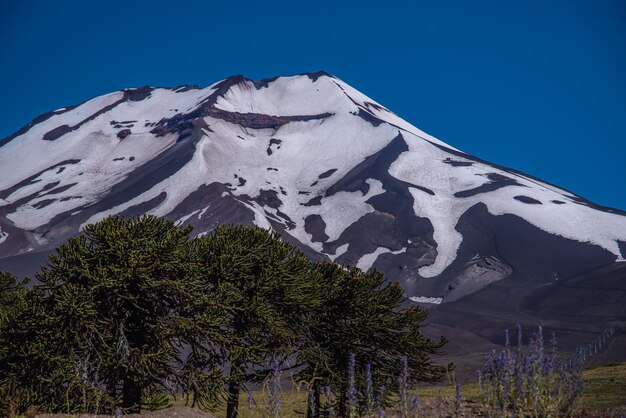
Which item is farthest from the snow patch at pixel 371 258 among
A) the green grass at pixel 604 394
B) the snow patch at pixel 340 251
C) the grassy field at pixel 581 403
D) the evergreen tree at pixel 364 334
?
the evergreen tree at pixel 364 334

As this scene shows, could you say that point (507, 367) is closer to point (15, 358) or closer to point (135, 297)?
point (135, 297)

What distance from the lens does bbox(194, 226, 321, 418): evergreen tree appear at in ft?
82.3

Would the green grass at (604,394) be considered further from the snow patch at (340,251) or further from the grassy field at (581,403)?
the snow patch at (340,251)

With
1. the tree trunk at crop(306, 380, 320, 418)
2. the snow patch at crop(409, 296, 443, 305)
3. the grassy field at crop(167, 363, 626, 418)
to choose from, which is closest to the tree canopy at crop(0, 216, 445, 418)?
the grassy field at crop(167, 363, 626, 418)

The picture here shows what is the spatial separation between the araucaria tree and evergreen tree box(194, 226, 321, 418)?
1.41 meters

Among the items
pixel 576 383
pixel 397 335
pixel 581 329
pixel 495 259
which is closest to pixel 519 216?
pixel 495 259

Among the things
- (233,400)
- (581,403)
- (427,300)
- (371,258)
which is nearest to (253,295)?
(233,400)

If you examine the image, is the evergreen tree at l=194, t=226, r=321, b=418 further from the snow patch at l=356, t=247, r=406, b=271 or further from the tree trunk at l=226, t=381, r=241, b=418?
the snow patch at l=356, t=247, r=406, b=271

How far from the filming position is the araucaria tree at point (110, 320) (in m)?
22.0

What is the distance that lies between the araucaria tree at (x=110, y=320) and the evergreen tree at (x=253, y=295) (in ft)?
4.62

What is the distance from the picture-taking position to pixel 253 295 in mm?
26172

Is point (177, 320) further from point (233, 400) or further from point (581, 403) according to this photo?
point (581, 403)

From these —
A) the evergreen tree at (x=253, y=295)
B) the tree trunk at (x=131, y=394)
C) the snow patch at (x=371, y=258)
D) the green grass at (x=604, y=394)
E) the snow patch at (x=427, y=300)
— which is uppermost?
the snow patch at (x=371, y=258)

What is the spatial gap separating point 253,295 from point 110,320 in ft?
19.5
